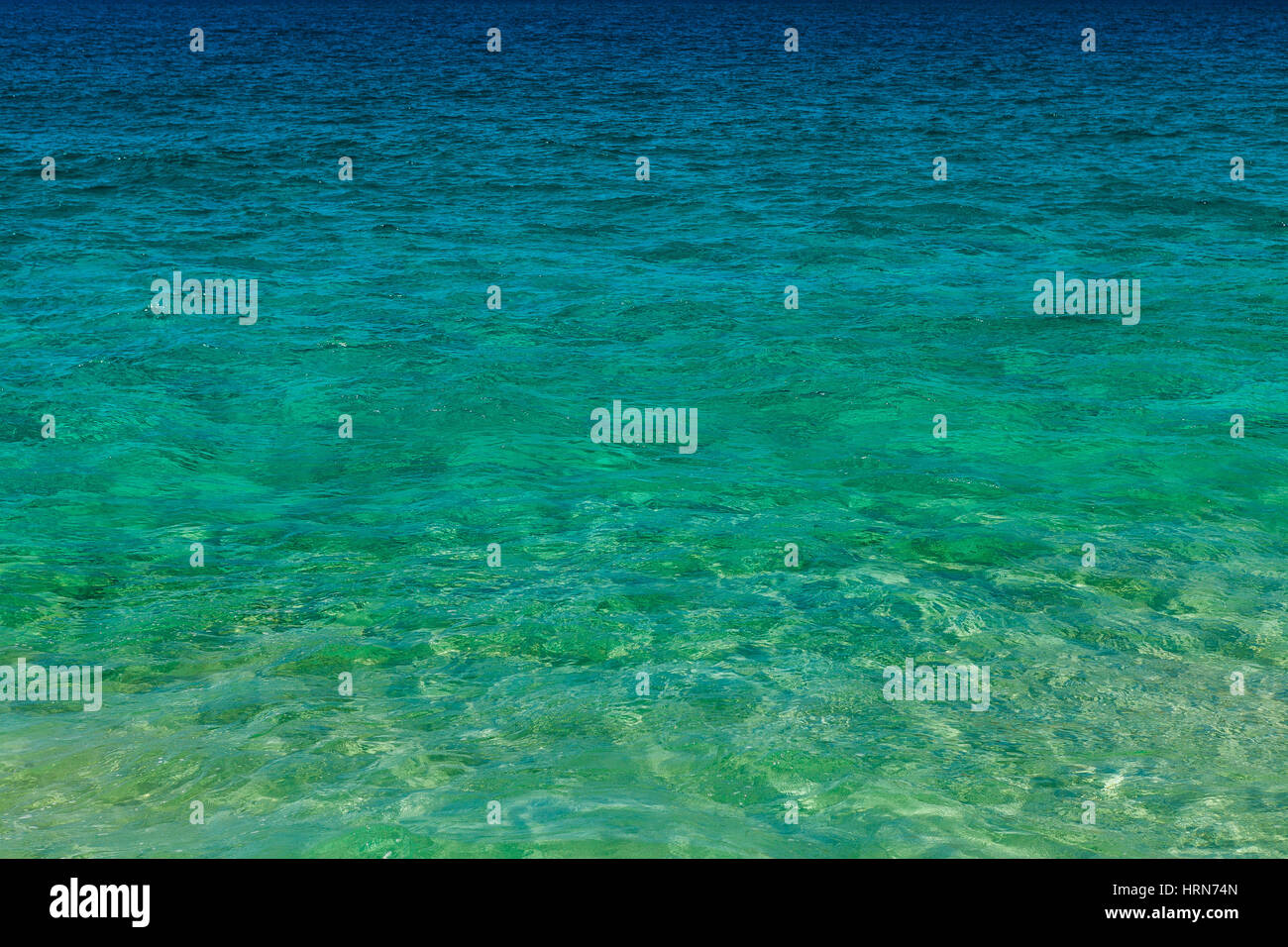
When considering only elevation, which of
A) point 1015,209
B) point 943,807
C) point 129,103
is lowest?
point 943,807

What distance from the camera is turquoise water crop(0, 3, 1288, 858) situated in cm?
720

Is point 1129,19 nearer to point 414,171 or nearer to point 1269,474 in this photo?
point 414,171

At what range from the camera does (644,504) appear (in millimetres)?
11742

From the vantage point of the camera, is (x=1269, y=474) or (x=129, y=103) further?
(x=129, y=103)

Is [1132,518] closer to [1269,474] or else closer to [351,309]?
[1269,474]

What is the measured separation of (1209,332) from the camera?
671 inches

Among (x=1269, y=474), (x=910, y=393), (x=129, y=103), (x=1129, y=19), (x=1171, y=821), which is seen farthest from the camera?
(x=1129, y=19)

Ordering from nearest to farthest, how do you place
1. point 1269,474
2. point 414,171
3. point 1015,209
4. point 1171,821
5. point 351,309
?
point 1171,821 < point 1269,474 < point 351,309 < point 1015,209 < point 414,171

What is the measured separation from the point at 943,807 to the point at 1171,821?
1.17 m

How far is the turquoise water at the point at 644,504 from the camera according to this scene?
7.20 meters

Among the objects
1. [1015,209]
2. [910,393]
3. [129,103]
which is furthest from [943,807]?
[129,103]

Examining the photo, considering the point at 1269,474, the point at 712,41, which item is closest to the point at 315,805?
the point at 1269,474

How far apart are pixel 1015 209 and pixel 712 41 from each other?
40.0 m

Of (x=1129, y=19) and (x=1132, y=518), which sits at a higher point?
(x=1129, y=19)
